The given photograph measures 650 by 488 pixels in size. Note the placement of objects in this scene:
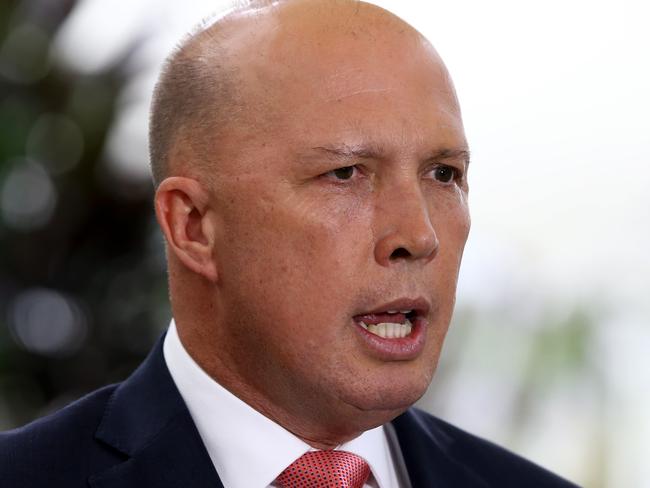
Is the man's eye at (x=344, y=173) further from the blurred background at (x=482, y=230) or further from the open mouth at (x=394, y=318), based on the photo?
the blurred background at (x=482, y=230)

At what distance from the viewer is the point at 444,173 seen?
6.92 feet

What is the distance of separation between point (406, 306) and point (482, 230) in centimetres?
270

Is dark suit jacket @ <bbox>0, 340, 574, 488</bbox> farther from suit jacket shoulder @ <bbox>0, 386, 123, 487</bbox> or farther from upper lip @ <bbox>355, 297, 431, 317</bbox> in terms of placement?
upper lip @ <bbox>355, 297, 431, 317</bbox>

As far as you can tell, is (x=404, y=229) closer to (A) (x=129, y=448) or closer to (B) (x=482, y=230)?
(A) (x=129, y=448)

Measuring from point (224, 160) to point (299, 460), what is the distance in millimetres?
589

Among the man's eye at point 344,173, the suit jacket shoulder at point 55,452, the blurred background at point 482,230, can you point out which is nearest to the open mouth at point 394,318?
the man's eye at point 344,173

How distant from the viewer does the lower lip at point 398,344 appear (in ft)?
6.43

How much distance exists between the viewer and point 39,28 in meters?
4.19

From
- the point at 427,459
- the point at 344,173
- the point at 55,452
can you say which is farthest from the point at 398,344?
the point at 55,452

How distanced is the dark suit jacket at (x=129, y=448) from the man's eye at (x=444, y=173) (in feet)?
1.94

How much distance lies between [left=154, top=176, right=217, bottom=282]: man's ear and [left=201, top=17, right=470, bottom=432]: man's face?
47mm

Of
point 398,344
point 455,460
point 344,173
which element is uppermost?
point 344,173

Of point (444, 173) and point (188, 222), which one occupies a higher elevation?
point (444, 173)

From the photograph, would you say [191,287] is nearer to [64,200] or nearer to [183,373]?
[183,373]
